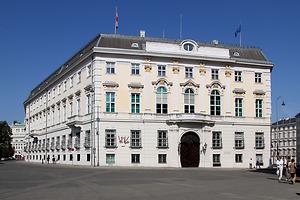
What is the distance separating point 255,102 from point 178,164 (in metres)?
15.7

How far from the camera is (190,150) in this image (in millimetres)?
66938

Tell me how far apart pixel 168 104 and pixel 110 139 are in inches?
373

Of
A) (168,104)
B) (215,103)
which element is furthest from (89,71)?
(215,103)

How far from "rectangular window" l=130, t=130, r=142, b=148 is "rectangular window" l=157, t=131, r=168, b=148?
104 inches

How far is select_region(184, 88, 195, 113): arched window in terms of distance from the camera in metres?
67.6

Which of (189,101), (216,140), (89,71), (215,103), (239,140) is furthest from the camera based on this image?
(239,140)

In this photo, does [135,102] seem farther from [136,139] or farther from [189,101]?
[189,101]

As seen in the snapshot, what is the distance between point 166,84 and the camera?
66688 millimetres

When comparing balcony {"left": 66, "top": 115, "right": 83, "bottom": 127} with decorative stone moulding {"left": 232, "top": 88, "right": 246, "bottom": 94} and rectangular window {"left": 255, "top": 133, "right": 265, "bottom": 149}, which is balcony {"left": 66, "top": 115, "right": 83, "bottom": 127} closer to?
decorative stone moulding {"left": 232, "top": 88, "right": 246, "bottom": 94}

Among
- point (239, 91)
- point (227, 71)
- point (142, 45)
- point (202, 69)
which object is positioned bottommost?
point (239, 91)

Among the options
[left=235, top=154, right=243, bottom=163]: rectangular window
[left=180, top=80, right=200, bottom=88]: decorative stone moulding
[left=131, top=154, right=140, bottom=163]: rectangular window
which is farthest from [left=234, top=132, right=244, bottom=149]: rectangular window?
[left=131, top=154, right=140, bottom=163]: rectangular window

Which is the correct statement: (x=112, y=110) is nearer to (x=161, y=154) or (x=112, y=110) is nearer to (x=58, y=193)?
(x=161, y=154)

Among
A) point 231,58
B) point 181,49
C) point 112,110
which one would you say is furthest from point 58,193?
point 231,58

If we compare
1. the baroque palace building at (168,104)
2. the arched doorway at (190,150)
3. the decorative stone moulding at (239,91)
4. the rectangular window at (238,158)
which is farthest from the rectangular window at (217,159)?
the decorative stone moulding at (239,91)
